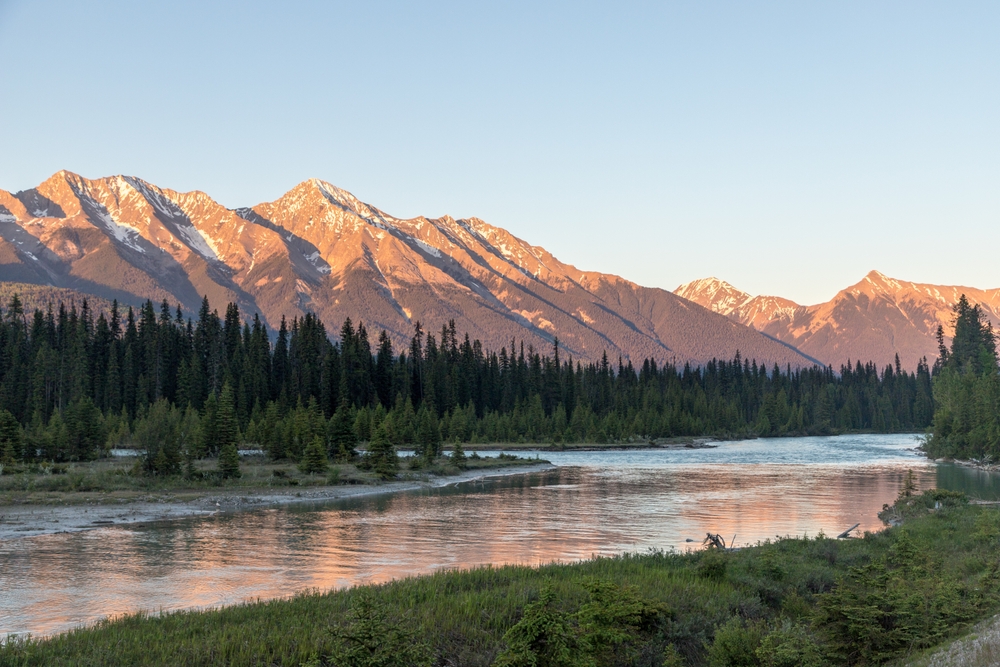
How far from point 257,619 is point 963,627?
612 inches

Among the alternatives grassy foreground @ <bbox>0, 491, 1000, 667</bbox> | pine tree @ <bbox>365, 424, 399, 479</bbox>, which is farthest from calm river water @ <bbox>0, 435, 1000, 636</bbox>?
pine tree @ <bbox>365, 424, 399, 479</bbox>

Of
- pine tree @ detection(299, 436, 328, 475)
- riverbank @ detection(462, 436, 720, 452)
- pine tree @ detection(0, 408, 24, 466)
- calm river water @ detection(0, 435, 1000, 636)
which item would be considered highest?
pine tree @ detection(0, 408, 24, 466)

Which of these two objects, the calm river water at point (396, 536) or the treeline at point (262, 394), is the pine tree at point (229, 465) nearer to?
the treeline at point (262, 394)

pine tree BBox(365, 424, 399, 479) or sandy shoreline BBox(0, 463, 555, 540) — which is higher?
pine tree BBox(365, 424, 399, 479)

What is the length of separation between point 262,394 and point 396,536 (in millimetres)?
83452

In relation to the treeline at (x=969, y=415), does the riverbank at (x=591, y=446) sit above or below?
below

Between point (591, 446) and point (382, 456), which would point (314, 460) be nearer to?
point (382, 456)

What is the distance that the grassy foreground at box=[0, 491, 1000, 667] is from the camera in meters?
15.8

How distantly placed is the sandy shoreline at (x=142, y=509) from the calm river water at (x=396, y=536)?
231cm

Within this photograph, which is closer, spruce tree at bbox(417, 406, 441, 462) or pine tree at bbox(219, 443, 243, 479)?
pine tree at bbox(219, 443, 243, 479)

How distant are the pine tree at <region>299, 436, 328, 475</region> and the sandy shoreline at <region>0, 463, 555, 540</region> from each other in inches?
209

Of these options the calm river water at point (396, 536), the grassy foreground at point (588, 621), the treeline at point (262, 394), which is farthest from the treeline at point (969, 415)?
the grassy foreground at point (588, 621)

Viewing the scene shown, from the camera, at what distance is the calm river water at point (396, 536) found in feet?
90.4

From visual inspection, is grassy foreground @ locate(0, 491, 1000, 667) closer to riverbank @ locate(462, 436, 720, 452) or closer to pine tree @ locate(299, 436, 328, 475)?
pine tree @ locate(299, 436, 328, 475)
